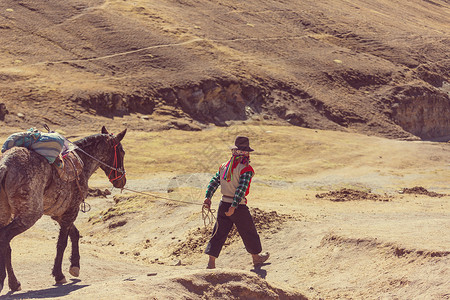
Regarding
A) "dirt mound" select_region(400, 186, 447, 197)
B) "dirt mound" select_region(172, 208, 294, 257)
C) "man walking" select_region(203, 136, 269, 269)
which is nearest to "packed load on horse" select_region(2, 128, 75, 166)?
"man walking" select_region(203, 136, 269, 269)

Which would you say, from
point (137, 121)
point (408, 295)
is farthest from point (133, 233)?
point (137, 121)

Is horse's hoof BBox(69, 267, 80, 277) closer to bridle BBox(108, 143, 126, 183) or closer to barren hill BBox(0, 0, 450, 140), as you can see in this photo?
bridle BBox(108, 143, 126, 183)

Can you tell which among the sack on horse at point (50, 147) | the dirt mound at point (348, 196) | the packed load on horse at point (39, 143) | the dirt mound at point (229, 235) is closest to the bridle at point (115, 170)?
the sack on horse at point (50, 147)

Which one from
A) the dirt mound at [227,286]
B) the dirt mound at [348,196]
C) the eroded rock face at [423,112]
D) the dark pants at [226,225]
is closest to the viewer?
the dirt mound at [227,286]

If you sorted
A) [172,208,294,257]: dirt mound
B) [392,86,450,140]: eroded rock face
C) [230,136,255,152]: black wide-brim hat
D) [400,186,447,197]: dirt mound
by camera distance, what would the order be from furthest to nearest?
[392,86,450,140]: eroded rock face → [400,186,447,197]: dirt mound → [172,208,294,257]: dirt mound → [230,136,255,152]: black wide-brim hat

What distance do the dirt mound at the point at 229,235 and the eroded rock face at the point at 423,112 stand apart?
25.5 m

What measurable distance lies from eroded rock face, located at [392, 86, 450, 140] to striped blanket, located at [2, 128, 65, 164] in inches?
1192

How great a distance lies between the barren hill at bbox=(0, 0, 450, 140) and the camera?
97.7ft

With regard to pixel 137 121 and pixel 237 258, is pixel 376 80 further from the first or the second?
pixel 237 258

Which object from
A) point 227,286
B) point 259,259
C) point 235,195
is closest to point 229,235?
point 259,259

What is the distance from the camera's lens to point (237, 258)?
10781 millimetres

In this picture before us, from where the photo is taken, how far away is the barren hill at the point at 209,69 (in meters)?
29.8

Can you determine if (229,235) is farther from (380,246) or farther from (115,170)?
(380,246)

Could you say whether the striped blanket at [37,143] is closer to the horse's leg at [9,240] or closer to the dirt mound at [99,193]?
the horse's leg at [9,240]
